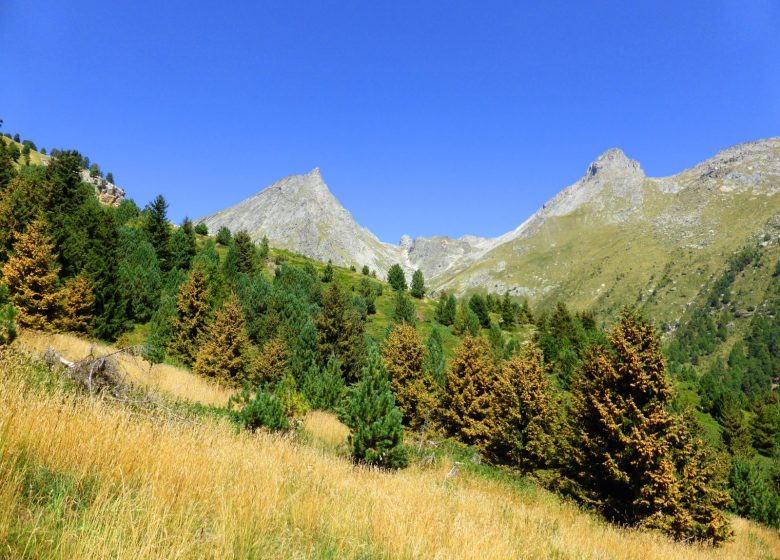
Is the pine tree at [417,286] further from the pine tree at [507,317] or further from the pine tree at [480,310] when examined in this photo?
the pine tree at [507,317]

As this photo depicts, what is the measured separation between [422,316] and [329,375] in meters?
32.5

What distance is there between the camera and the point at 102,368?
30.0ft

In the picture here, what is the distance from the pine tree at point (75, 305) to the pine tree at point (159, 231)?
16000mm

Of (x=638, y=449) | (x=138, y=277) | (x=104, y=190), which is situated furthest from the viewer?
(x=104, y=190)

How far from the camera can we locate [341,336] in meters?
29.4

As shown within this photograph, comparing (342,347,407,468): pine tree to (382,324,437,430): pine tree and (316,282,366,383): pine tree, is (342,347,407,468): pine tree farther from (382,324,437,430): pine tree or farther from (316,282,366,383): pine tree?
(316,282,366,383): pine tree

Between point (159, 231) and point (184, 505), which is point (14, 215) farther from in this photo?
point (184, 505)

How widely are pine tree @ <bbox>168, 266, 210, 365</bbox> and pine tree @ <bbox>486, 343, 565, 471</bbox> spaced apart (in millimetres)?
18544

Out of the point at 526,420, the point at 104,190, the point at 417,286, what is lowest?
the point at 526,420

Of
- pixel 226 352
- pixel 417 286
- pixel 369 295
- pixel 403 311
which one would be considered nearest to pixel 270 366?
pixel 226 352

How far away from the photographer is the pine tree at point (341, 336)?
29.0 m

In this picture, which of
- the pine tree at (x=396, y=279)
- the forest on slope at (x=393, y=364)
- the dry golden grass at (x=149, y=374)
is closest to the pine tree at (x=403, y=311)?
the forest on slope at (x=393, y=364)

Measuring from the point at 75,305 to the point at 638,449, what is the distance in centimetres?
2655

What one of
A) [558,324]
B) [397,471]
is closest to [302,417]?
[397,471]
